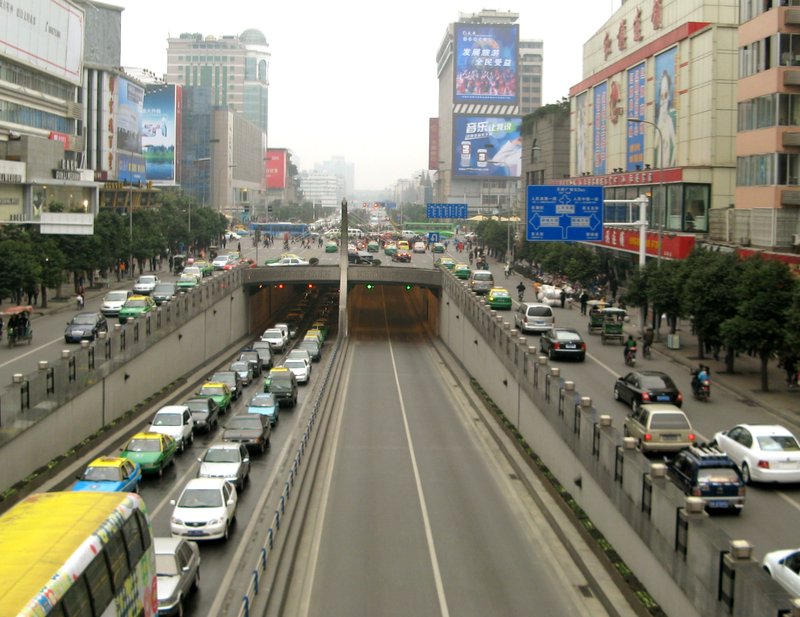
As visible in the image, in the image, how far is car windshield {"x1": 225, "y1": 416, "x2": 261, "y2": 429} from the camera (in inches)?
1222

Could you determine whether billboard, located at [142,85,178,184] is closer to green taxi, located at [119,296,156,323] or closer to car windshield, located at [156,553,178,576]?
green taxi, located at [119,296,156,323]

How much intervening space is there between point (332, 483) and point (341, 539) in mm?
5552

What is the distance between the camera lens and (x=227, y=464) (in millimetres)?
25859

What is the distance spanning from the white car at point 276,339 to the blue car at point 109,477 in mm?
31567

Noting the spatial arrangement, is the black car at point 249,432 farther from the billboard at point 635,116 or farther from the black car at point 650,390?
the billboard at point 635,116

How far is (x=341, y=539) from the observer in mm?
21781

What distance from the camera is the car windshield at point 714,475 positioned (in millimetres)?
19922

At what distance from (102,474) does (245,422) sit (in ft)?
26.1

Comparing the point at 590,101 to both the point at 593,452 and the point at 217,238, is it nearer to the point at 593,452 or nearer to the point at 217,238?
the point at 217,238

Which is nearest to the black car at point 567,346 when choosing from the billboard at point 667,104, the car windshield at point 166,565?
the billboard at point 667,104

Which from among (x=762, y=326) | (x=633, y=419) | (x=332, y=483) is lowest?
(x=332, y=483)

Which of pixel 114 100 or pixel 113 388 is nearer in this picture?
pixel 113 388

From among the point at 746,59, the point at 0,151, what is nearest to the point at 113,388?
the point at 746,59

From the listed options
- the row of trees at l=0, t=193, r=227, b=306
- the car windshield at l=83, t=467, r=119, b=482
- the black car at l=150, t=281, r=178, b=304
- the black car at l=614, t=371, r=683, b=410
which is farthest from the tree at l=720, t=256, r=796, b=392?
the black car at l=150, t=281, r=178, b=304
